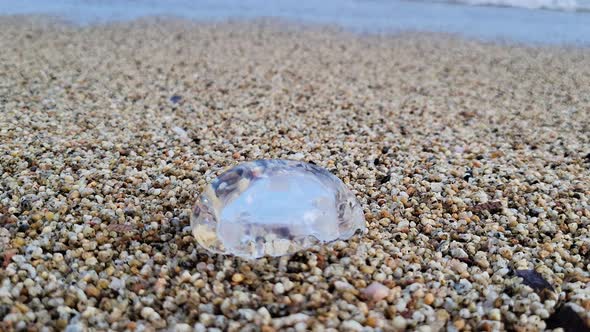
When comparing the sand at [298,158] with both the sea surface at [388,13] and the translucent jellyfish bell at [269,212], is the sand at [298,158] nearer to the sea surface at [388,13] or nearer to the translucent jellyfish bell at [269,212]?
the translucent jellyfish bell at [269,212]

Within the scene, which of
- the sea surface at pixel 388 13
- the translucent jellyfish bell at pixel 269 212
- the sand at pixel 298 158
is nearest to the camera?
the sand at pixel 298 158

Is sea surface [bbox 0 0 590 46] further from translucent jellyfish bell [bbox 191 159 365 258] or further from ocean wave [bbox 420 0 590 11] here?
translucent jellyfish bell [bbox 191 159 365 258]

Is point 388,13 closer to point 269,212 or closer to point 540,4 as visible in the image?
point 540,4

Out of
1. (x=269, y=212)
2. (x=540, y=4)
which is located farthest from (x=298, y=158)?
(x=540, y=4)

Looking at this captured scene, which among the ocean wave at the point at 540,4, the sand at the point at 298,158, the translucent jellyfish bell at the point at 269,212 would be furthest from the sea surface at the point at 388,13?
the translucent jellyfish bell at the point at 269,212

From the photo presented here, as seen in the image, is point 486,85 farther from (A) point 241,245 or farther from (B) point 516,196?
(A) point 241,245
